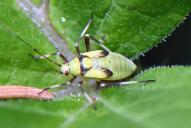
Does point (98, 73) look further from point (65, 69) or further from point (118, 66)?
point (65, 69)

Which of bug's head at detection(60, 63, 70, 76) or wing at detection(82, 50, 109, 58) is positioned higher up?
wing at detection(82, 50, 109, 58)

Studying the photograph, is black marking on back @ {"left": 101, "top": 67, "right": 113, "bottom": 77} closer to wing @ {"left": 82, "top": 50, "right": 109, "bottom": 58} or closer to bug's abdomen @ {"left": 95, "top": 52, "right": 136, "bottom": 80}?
bug's abdomen @ {"left": 95, "top": 52, "right": 136, "bottom": 80}

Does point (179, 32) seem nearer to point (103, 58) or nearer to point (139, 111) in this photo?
point (103, 58)

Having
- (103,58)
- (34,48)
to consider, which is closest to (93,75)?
(103,58)

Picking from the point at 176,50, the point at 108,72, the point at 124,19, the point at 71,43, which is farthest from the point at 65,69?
the point at 176,50

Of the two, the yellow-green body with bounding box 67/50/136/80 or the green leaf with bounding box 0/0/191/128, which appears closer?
the green leaf with bounding box 0/0/191/128

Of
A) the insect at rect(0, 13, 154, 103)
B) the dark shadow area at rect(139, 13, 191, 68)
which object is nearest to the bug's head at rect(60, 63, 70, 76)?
the insect at rect(0, 13, 154, 103)

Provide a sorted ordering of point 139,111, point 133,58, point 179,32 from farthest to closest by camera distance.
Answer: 1. point 179,32
2. point 133,58
3. point 139,111
